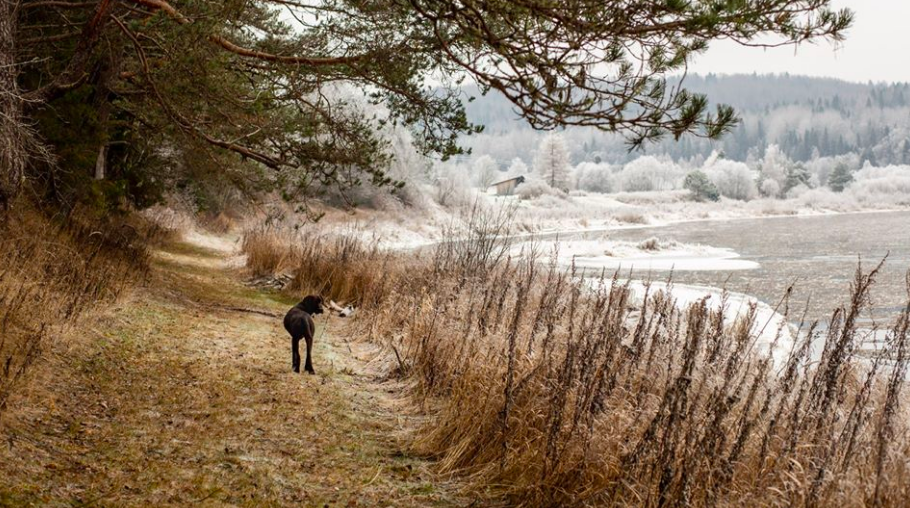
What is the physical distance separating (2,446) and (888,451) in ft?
12.1

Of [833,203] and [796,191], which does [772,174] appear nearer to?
[796,191]

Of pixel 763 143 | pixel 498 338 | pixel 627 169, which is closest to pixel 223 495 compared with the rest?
pixel 498 338

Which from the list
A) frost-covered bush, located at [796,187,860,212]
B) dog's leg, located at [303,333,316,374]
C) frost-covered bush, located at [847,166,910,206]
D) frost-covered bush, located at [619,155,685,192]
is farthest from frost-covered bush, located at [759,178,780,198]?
dog's leg, located at [303,333,316,374]

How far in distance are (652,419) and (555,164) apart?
228ft

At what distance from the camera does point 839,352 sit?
2.79m

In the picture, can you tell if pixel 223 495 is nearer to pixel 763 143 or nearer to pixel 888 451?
pixel 888 451

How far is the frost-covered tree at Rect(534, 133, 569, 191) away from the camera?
70.6 m

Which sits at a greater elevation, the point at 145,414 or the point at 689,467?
the point at 689,467

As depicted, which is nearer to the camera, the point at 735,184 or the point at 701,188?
the point at 701,188

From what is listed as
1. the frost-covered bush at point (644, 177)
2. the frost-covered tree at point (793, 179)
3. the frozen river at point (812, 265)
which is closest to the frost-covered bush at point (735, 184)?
the frost-covered tree at point (793, 179)

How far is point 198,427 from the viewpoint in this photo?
401 cm

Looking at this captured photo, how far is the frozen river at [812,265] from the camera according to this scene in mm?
11914

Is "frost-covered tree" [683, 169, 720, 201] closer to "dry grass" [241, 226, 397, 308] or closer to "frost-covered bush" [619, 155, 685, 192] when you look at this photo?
"frost-covered bush" [619, 155, 685, 192]

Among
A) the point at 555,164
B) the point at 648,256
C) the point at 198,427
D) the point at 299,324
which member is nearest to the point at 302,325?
the point at 299,324
